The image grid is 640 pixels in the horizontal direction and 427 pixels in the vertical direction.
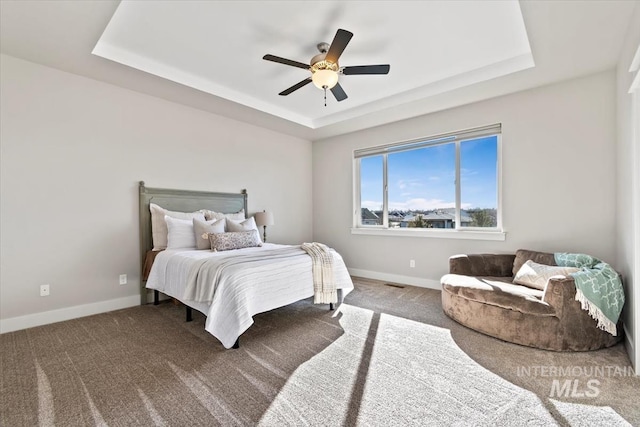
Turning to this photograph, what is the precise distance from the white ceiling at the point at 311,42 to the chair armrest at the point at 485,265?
2053mm

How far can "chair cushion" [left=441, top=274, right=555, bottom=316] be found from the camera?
96.1 inches

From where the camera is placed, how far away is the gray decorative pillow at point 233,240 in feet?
11.1

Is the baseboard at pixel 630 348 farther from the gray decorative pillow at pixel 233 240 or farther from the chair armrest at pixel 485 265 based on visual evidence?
the gray decorative pillow at pixel 233 240

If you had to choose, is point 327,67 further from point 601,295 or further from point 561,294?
point 601,295

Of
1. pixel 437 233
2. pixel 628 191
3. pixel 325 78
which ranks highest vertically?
pixel 325 78

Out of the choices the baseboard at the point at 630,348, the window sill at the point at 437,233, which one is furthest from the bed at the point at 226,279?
the baseboard at the point at 630,348

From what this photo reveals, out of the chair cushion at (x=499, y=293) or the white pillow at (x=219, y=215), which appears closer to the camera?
the chair cushion at (x=499, y=293)

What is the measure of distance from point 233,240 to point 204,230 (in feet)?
1.32

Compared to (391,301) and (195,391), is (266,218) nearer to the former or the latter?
(391,301)

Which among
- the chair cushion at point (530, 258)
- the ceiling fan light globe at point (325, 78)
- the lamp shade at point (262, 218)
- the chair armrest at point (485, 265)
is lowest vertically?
the chair armrest at point (485, 265)

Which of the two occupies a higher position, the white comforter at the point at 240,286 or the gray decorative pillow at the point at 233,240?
the gray decorative pillow at the point at 233,240

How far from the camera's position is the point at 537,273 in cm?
287

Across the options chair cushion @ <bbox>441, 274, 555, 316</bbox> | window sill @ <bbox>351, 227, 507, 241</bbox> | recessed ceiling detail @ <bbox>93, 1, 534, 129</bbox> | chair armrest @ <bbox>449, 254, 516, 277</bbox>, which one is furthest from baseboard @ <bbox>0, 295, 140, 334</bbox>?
chair armrest @ <bbox>449, 254, 516, 277</bbox>

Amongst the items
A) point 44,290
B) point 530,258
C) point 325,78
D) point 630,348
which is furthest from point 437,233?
point 44,290
